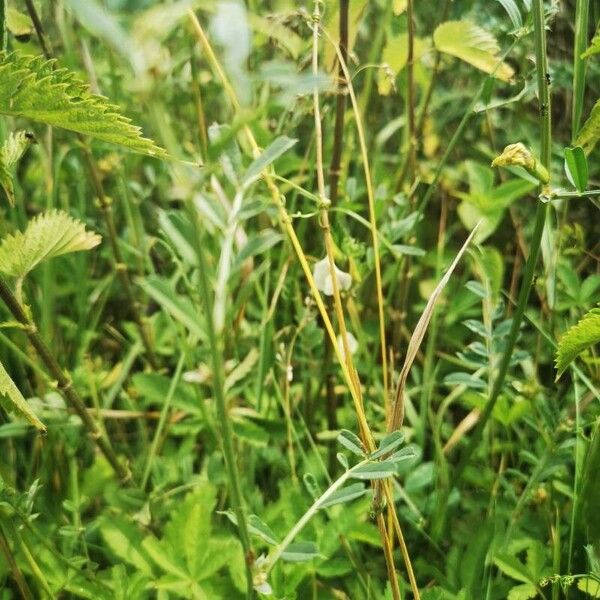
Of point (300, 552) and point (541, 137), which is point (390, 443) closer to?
point (300, 552)

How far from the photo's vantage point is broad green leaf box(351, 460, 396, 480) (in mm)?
666

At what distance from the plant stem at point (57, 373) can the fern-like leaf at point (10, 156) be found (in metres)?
0.11

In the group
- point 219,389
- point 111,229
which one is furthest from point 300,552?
point 111,229

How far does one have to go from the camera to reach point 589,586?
0.95 m

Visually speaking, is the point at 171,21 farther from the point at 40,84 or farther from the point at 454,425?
the point at 454,425

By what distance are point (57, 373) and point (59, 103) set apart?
0.37 metres

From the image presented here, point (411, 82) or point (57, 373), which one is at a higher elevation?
point (411, 82)

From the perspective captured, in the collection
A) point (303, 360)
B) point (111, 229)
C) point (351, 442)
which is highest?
point (111, 229)

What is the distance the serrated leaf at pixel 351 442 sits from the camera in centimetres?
71

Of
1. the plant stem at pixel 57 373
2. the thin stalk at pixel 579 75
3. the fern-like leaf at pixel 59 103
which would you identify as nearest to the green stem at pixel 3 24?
the fern-like leaf at pixel 59 103

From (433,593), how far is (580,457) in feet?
1.07

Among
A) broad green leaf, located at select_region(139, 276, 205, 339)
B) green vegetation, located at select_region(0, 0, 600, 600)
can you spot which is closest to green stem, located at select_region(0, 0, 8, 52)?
green vegetation, located at select_region(0, 0, 600, 600)

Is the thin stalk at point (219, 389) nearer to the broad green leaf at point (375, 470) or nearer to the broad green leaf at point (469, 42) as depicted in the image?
the broad green leaf at point (375, 470)

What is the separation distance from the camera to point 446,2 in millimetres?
1237
